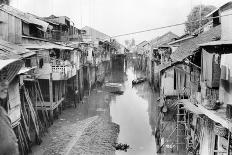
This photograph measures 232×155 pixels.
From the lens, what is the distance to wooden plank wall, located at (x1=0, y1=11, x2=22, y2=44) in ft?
69.4

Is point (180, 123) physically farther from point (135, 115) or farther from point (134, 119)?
point (135, 115)

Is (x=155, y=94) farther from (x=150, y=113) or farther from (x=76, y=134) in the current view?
(x=76, y=134)

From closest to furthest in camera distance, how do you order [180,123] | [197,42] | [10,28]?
[197,42] < [180,123] < [10,28]

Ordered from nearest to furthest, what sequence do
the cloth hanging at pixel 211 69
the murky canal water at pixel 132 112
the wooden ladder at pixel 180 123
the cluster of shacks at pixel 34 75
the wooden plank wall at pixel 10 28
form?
the cloth hanging at pixel 211 69, the cluster of shacks at pixel 34 75, the wooden ladder at pixel 180 123, the wooden plank wall at pixel 10 28, the murky canal water at pixel 132 112

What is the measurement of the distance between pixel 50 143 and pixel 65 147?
51.1 inches

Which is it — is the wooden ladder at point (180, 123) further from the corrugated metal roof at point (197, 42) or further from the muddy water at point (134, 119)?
the corrugated metal roof at point (197, 42)

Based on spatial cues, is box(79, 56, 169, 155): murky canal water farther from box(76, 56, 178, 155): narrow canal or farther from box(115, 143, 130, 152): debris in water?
box(115, 143, 130, 152): debris in water

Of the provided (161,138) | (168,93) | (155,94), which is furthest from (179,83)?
(155,94)

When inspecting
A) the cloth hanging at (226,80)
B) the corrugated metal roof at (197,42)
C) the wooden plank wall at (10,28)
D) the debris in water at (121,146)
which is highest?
the wooden plank wall at (10,28)

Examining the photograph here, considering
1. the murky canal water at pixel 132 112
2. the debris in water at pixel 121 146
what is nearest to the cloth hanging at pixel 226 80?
the murky canal water at pixel 132 112

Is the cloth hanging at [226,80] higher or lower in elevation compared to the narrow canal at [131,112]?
higher

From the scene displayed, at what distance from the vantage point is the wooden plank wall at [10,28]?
69.4ft

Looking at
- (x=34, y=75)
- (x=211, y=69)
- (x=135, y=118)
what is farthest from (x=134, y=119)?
(x=211, y=69)

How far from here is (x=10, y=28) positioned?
843 inches
